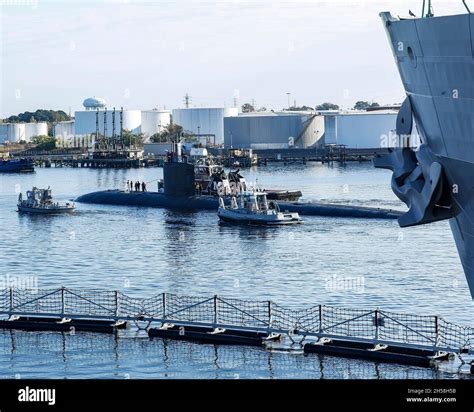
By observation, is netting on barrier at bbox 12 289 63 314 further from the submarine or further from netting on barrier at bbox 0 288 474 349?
the submarine

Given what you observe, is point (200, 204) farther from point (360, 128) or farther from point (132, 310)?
point (360, 128)

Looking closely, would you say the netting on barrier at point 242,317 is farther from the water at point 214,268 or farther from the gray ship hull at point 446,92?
the gray ship hull at point 446,92

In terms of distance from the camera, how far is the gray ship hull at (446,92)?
21.1m

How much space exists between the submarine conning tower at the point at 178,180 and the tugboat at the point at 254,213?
12.3 meters

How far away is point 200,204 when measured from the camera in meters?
90.4

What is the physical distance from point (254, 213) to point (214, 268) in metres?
21.8

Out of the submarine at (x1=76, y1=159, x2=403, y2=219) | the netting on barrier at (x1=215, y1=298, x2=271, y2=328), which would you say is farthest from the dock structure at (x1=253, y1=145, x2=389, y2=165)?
the netting on barrier at (x1=215, y1=298, x2=271, y2=328)

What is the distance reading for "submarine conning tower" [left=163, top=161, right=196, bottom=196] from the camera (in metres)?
92.3

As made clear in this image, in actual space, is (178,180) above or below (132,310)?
above

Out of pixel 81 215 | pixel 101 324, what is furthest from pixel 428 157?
pixel 81 215

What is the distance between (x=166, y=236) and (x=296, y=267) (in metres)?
17.5

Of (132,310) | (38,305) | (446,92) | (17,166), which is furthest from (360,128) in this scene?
(446,92)

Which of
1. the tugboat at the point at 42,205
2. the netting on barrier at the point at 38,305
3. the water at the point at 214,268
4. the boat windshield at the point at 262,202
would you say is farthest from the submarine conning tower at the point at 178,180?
the netting on barrier at the point at 38,305

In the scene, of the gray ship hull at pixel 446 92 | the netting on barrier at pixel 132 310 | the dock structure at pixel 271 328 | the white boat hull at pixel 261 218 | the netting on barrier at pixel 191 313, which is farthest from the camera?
the white boat hull at pixel 261 218
